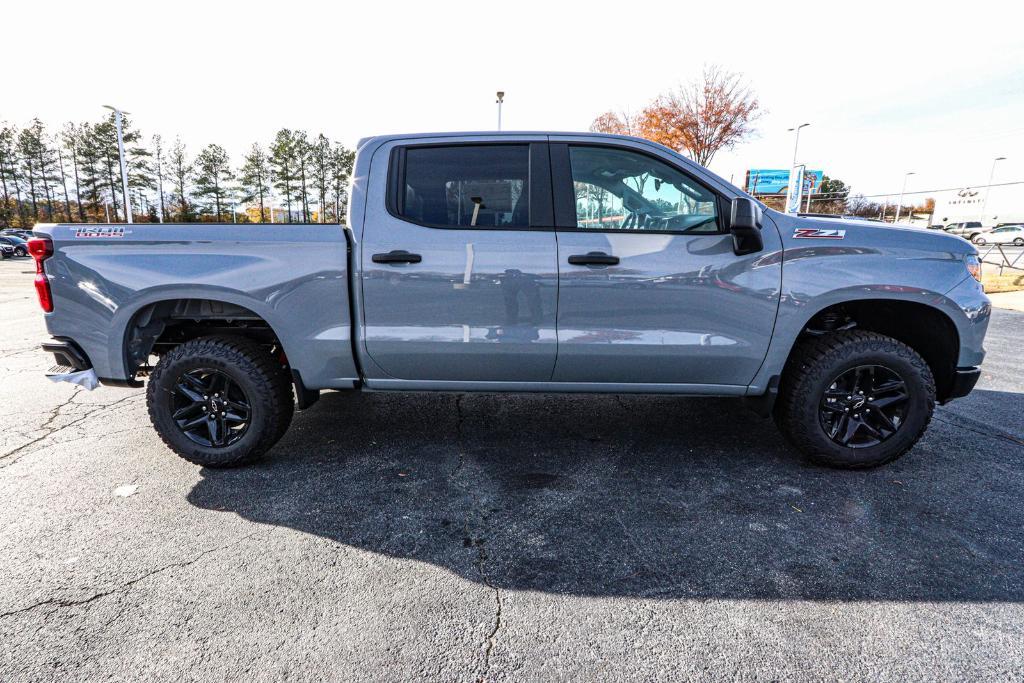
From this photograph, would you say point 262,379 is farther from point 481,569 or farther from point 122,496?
point 481,569

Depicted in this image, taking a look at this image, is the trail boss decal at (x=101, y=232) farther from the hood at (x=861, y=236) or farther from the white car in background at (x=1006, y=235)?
the white car in background at (x=1006, y=235)

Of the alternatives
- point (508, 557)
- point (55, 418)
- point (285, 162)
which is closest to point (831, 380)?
point (508, 557)

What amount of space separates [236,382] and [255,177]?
59.0 meters

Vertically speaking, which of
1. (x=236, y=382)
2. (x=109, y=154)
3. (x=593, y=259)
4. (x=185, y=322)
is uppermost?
(x=109, y=154)

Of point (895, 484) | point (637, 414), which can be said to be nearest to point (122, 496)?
point (637, 414)

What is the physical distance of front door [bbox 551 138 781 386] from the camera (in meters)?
3.03

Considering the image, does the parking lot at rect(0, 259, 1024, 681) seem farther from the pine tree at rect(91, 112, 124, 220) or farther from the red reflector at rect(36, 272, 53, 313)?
the pine tree at rect(91, 112, 124, 220)

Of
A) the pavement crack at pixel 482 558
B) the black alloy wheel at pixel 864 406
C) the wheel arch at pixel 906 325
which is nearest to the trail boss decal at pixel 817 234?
the wheel arch at pixel 906 325

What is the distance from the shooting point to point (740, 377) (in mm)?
3197

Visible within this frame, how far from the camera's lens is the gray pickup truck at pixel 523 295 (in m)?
3.04

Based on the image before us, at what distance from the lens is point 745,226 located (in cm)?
282

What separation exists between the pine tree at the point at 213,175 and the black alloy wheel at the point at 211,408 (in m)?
57.6

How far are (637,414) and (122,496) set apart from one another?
3.50 metres

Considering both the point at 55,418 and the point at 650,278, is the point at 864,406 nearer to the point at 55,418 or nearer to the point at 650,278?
the point at 650,278
